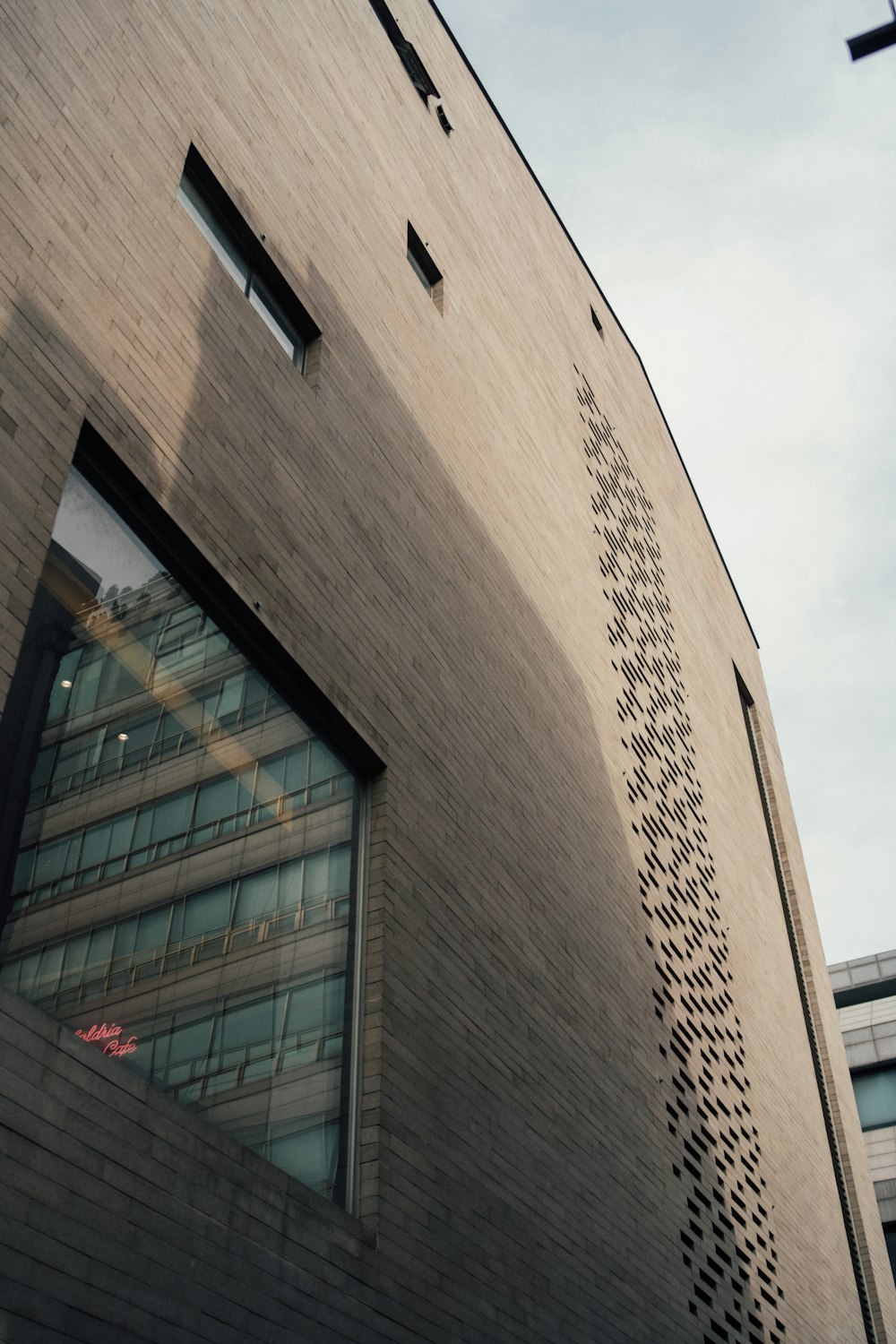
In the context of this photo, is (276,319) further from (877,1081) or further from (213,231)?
(877,1081)

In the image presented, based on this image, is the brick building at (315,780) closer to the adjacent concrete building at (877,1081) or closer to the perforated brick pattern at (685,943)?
the perforated brick pattern at (685,943)

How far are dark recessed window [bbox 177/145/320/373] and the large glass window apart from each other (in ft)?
12.3

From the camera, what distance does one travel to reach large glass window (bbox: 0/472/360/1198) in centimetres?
736

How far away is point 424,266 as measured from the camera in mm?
16234

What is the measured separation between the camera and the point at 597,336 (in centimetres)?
2452

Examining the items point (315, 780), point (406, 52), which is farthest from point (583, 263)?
point (315, 780)

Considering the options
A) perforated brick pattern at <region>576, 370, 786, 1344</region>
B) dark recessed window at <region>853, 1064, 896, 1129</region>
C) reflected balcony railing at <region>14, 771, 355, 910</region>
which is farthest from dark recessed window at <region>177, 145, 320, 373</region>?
dark recessed window at <region>853, 1064, 896, 1129</region>

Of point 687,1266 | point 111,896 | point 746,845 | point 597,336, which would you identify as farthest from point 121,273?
point 746,845

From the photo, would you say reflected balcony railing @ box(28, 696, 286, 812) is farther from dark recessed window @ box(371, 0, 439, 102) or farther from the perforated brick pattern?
dark recessed window @ box(371, 0, 439, 102)

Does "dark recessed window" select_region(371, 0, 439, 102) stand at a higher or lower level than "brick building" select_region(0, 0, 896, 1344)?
higher

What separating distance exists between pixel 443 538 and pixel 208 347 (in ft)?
12.5

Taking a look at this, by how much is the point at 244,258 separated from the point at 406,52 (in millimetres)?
7349

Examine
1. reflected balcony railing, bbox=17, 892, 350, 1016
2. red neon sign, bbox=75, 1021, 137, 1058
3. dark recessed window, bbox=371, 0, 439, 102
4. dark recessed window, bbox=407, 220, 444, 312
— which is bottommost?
red neon sign, bbox=75, 1021, 137, 1058

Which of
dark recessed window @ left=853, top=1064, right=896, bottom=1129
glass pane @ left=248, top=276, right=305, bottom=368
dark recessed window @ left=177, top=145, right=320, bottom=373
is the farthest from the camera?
dark recessed window @ left=853, top=1064, right=896, bottom=1129
